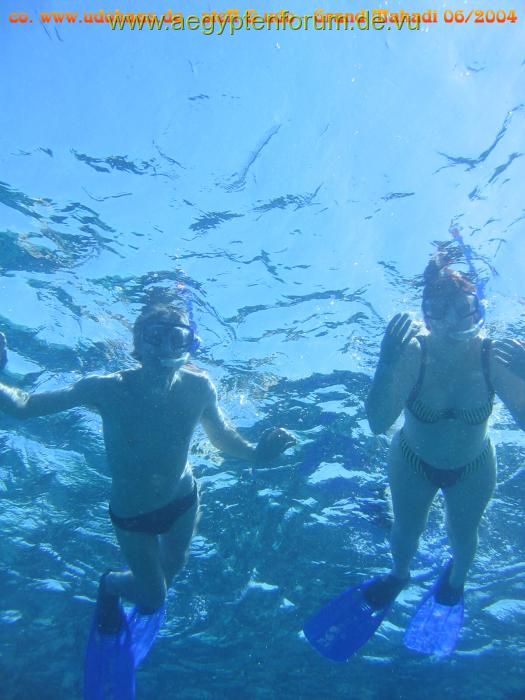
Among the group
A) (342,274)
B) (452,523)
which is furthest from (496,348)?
(342,274)

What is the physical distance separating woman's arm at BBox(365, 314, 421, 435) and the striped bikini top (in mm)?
82

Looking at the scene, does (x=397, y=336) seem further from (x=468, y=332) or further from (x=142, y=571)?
(x=142, y=571)

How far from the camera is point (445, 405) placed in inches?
232

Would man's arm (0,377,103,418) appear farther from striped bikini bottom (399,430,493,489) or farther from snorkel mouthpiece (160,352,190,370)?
Answer: striped bikini bottom (399,430,493,489)

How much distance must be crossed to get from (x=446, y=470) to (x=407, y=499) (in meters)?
0.72

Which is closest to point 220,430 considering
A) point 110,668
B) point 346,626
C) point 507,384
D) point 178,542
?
point 178,542

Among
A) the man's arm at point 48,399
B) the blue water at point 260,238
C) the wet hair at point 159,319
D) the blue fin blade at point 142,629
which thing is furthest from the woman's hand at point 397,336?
the blue fin blade at point 142,629

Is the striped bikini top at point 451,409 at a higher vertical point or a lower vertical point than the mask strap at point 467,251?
lower

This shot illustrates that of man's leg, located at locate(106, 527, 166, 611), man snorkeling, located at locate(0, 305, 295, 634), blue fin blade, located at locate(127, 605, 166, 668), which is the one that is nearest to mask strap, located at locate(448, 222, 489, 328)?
man snorkeling, located at locate(0, 305, 295, 634)

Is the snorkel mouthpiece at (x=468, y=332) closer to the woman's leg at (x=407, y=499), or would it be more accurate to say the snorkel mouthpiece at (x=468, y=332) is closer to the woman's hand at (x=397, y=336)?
the woman's hand at (x=397, y=336)

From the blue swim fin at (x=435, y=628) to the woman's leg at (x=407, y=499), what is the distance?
2267 millimetres

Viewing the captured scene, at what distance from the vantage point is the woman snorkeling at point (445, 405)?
5.37 m

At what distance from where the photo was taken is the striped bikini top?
5.84 metres

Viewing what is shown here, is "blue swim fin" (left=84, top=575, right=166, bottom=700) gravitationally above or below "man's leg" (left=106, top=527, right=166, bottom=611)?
below
